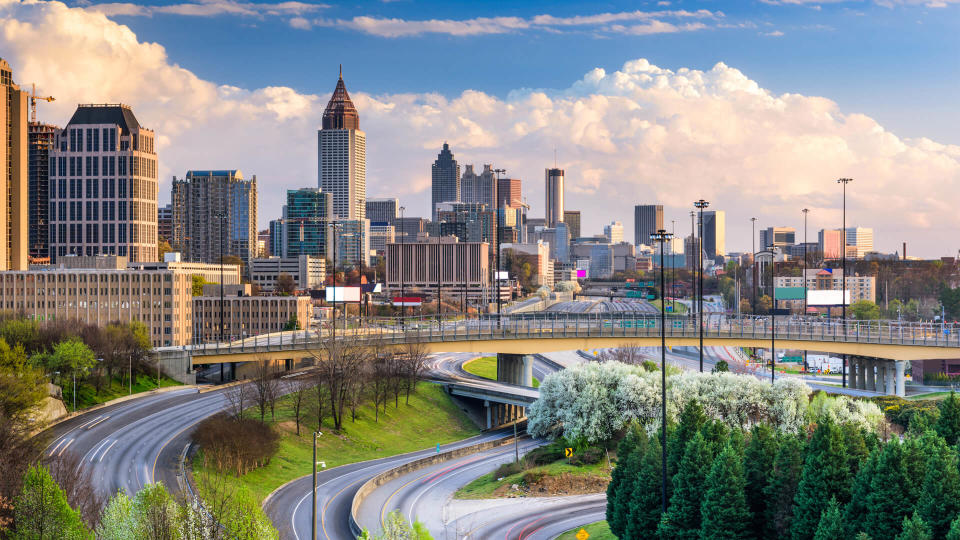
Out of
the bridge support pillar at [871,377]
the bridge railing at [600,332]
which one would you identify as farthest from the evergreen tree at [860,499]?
the bridge support pillar at [871,377]

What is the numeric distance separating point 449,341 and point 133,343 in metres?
29.6

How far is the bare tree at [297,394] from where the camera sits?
7350cm

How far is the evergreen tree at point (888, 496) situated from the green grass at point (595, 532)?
15.9 meters

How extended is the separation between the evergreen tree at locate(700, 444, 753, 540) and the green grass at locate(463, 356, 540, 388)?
78795 mm

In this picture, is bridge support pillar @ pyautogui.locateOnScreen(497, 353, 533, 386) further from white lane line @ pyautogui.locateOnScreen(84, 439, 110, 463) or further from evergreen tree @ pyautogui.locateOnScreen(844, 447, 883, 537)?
evergreen tree @ pyautogui.locateOnScreen(844, 447, 883, 537)

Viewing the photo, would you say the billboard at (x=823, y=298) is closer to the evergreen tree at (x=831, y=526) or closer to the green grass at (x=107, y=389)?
the green grass at (x=107, y=389)

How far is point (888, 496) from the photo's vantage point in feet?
117

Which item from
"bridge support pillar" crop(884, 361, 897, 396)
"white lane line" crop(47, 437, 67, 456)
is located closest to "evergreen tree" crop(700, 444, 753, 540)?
"white lane line" crop(47, 437, 67, 456)

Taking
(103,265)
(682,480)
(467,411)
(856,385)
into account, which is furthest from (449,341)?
(103,265)

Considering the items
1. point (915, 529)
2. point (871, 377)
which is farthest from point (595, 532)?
point (871, 377)

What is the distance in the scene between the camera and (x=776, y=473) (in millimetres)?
40812

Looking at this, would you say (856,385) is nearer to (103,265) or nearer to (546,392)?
(546,392)

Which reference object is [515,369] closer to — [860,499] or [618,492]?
[618,492]

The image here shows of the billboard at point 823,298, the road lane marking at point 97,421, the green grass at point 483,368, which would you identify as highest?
the billboard at point 823,298
